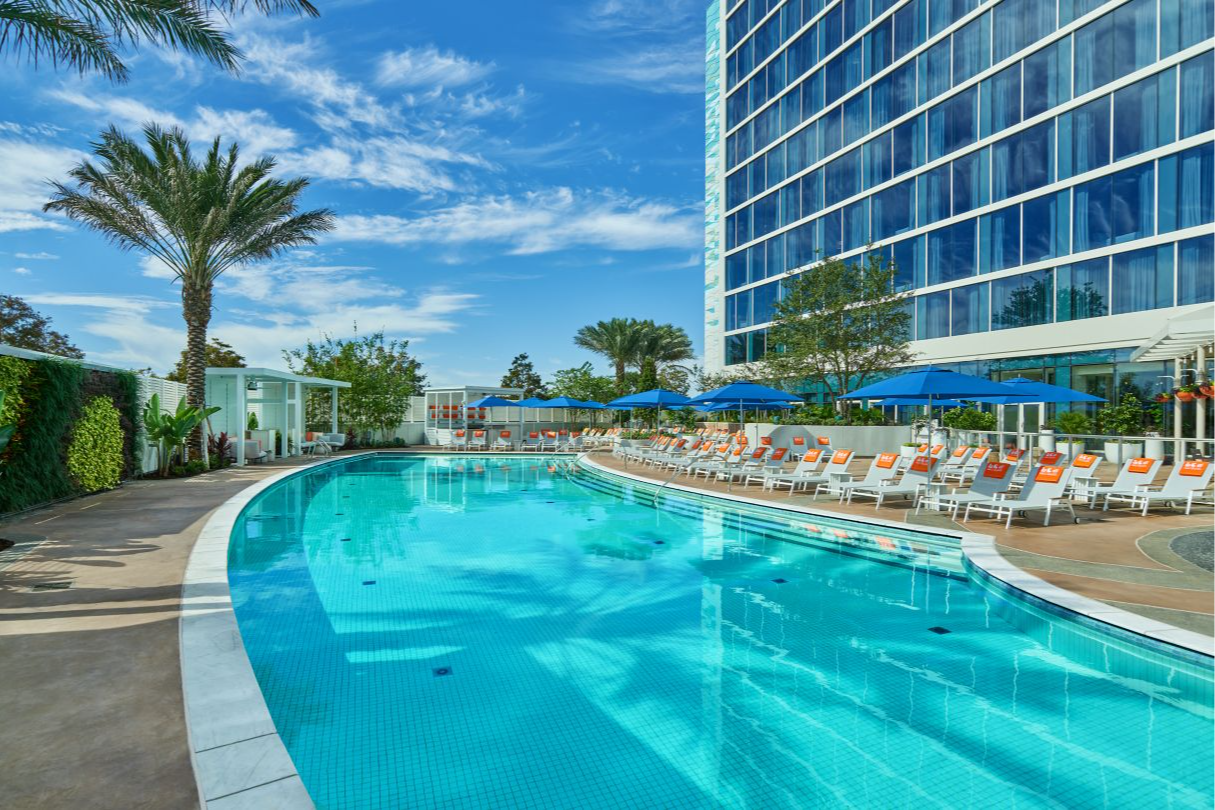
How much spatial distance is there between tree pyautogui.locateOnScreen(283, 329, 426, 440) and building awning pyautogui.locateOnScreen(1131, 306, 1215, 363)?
81.8 ft

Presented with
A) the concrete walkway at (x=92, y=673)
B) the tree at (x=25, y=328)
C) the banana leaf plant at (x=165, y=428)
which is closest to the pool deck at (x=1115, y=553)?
the concrete walkway at (x=92, y=673)

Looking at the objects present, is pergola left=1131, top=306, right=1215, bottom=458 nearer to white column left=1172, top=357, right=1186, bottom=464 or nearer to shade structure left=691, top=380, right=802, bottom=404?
white column left=1172, top=357, right=1186, bottom=464

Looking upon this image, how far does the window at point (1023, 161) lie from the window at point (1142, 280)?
4195 millimetres

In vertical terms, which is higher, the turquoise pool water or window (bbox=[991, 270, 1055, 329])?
window (bbox=[991, 270, 1055, 329])

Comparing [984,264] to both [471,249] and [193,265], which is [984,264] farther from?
[193,265]

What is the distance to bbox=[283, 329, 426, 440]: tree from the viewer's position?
27.9m

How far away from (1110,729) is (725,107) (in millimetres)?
43033

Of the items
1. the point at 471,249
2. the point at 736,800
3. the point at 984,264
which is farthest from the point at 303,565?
the point at 471,249

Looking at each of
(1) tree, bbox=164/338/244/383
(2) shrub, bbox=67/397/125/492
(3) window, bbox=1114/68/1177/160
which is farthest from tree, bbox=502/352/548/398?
(2) shrub, bbox=67/397/125/492

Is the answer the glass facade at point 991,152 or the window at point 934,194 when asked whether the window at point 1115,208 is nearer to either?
the glass facade at point 991,152

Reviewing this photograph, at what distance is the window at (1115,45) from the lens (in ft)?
66.9

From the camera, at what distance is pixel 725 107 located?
41531 mm

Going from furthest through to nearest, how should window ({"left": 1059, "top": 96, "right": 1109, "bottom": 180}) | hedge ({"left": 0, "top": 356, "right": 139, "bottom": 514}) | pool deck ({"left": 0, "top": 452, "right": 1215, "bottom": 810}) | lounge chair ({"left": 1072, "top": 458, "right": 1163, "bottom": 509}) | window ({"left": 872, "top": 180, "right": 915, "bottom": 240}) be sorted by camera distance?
window ({"left": 872, "top": 180, "right": 915, "bottom": 240})
window ({"left": 1059, "top": 96, "right": 1109, "bottom": 180})
lounge chair ({"left": 1072, "top": 458, "right": 1163, "bottom": 509})
hedge ({"left": 0, "top": 356, "right": 139, "bottom": 514})
pool deck ({"left": 0, "top": 452, "right": 1215, "bottom": 810})

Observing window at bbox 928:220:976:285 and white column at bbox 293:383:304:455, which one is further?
window at bbox 928:220:976:285
